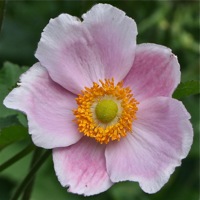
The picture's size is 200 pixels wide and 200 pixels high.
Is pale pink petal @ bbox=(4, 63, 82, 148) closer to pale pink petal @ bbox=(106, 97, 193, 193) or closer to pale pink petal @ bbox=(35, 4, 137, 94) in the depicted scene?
pale pink petal @ bbox=(35, 4, 137, 94)

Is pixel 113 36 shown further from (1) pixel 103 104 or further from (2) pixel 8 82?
(2) pixel 8 82

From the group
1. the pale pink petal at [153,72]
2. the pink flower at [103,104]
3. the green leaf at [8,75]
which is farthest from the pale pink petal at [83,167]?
the green leaf at [8,75]

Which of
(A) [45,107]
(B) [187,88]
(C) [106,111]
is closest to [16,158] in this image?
(A) [45,107]

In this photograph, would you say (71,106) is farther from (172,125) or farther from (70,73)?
(172,125)

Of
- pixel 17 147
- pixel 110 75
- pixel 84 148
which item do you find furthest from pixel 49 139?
pixel 17 147

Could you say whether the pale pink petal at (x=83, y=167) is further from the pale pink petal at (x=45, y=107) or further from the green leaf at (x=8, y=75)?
the green leaf at (x=8, y=75)

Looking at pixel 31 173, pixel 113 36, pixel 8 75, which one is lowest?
pixel 31 173

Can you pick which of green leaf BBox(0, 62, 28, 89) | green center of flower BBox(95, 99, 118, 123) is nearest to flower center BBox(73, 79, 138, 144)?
green center of flower BBox(95, 99, 118, 123)
